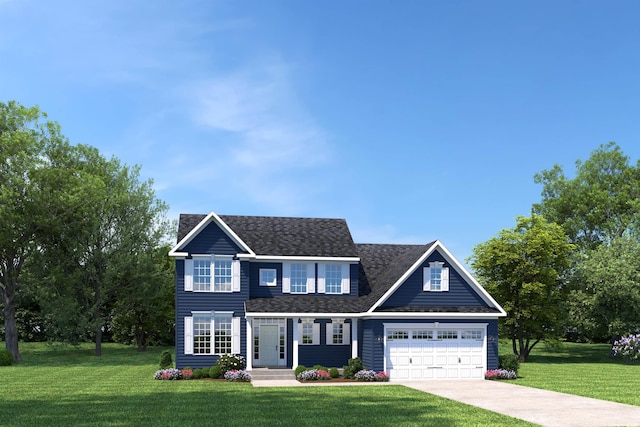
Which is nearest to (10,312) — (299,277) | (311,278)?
(299,277)

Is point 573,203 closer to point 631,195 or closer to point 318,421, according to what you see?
point 631,195

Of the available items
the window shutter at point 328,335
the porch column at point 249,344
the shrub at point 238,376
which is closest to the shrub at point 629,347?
the window shutter at point 328,335

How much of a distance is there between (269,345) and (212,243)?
21.5 ft

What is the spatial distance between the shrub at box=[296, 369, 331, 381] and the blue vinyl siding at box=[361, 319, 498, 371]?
8.31ft

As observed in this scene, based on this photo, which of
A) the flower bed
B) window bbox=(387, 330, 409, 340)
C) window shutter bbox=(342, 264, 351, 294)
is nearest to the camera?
the flower bed

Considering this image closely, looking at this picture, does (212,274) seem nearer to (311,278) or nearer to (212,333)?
(212,333)

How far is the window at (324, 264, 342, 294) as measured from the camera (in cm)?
3689

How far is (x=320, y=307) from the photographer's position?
34688 millimetres

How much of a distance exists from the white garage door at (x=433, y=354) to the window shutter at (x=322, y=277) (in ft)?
17.1

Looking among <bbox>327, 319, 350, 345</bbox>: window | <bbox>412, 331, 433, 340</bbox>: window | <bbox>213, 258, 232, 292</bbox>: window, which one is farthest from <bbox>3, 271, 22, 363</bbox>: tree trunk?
<bbox>412, 331, 433, 340</bbox>: window

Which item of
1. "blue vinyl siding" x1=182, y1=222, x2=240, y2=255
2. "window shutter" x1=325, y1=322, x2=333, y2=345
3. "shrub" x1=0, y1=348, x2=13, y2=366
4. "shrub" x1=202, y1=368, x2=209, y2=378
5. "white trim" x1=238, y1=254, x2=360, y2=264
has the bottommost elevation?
"shrub" x1=0, y1=348, x2=13, y2=366

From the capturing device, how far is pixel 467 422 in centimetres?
1844

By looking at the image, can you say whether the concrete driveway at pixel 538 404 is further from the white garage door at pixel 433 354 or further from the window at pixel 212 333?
the window at pixel 212 333

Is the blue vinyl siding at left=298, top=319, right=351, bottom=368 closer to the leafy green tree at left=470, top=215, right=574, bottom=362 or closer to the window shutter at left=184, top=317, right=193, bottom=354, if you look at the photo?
the window shutter at left=184, top=317, right=193, bottom=354
